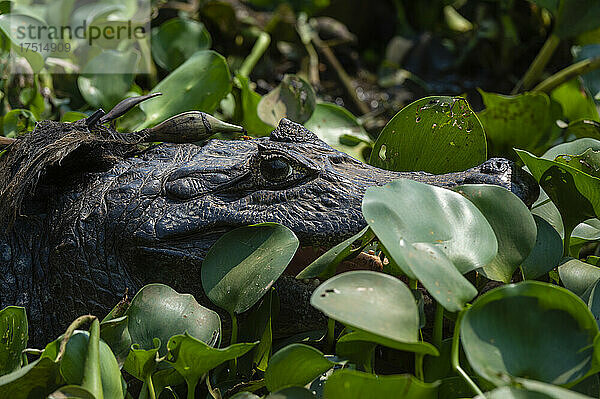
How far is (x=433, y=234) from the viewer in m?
0.97

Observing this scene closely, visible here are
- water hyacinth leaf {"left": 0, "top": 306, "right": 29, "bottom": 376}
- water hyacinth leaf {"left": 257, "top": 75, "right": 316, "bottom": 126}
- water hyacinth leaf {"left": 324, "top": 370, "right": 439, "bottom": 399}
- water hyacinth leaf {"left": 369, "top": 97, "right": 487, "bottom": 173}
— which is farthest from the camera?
water hyacinth leaf {"left": 257, "top": 75, "right": 316, "bottom": 126}

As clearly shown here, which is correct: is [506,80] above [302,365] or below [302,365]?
below

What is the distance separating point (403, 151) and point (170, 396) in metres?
0.75

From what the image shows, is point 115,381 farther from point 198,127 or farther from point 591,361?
point 198,127

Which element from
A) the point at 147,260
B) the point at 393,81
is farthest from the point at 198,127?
the point at 393,81

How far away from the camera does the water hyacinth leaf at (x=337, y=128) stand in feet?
6.76

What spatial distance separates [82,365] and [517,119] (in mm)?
1498

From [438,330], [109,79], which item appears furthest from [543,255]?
[109,79]

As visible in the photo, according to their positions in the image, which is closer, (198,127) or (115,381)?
(115,381)

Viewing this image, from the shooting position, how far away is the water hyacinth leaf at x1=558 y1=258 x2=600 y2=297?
115 cm

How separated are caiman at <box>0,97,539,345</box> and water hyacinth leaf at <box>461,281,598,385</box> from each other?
41 cm

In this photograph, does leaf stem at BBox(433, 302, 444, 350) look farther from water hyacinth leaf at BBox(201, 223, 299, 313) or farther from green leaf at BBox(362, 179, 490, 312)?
water hyacinth leaf at BBox(201, 223, 299, 313)

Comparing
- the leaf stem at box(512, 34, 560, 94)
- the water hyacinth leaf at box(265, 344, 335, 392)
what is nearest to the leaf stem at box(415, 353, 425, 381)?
the water hyacinth leaf at box(265, 344, 335, 392)

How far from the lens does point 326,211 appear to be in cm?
126
